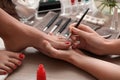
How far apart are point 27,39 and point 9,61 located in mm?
106

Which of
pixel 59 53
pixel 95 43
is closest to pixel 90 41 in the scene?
pixel 95 43

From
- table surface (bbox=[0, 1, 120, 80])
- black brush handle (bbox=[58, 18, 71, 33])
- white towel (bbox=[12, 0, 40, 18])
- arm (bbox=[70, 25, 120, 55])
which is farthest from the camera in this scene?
white towel (bbox=[12, 0, 40, 18])

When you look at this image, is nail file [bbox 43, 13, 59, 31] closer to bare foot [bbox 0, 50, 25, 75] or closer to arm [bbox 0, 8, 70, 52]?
arm [bbox 0, 8, 70, 52]

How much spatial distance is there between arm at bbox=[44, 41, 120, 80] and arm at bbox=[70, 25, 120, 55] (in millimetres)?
39

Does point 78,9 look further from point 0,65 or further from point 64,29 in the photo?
point 0,65

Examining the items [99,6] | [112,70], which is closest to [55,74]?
[112,70]

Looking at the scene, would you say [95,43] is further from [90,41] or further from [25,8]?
[25,8]

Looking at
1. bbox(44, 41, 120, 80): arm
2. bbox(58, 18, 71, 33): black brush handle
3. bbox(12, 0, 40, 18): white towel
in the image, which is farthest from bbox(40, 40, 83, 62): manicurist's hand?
bbox(12, 0, 40, 18): white towel

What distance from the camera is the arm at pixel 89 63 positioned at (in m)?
0.80

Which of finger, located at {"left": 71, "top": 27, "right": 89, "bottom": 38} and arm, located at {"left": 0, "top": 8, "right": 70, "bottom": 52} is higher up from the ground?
arm, located at {"left": 0, "top": 8, "right": 70, "bottom": 52}

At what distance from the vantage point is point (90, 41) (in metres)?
0.92

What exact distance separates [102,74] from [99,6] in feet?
1.53

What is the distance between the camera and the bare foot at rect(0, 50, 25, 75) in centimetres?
85

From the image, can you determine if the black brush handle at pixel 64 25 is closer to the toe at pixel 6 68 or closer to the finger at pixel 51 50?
the finger at pixel 51 50
